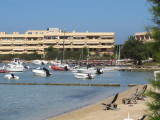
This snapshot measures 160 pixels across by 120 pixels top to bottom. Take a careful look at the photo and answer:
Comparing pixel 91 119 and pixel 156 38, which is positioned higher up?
pixel 156 38

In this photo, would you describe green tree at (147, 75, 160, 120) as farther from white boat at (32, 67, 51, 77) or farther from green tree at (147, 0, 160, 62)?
white boat at (32, 67, 51, 77)

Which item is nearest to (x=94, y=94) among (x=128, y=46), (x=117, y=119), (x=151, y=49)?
(x=117, y=119)

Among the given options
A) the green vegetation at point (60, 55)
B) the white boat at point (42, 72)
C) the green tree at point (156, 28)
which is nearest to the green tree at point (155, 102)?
the green tree at point (156, 28)

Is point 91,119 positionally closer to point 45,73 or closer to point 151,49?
point 151,49

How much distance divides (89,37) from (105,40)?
7.04 meters

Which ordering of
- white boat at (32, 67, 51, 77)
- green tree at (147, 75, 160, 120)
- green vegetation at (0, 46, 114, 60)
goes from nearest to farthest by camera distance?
green tree at (147, 75, 160, 120) → white boat at (32, 67, 51, 77) → green vegetation at (0, 46, 114, 60)

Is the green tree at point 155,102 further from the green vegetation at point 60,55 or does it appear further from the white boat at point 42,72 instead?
the green vegetation at point 60,55

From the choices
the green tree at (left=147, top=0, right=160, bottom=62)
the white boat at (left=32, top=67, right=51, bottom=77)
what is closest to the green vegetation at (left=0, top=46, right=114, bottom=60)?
the white boat at (left=32, top=67, right=51, bottom=77)

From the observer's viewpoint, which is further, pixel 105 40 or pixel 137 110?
pixel 105 40

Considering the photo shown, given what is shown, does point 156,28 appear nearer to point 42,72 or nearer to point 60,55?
point 42,72

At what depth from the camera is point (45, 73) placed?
273 feet

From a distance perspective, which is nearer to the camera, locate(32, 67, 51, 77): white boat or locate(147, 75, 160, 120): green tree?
locate(147, 75, 160, 120): green tree

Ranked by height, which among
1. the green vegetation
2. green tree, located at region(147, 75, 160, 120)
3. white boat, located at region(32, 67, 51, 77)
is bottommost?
white boat, located at region(32, 67, 51, 77)

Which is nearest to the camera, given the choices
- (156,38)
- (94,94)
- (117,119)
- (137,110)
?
(156,38)
